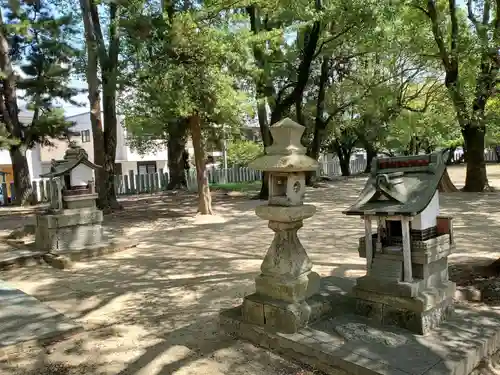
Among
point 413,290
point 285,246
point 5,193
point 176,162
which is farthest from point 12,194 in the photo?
point 413,290

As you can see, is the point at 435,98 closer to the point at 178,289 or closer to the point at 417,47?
the point at 417,47

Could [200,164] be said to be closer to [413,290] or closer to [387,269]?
[387,269]

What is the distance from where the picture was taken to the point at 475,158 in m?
16.9

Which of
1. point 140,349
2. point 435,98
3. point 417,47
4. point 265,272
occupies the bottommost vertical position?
point 140,349

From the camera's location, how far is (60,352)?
458 centimetres

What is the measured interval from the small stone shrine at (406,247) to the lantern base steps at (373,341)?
0.41ft

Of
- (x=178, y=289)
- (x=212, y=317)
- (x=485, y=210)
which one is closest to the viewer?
(x=212, y=317)

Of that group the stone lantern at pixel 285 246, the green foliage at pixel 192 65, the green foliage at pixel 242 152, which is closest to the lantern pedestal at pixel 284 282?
the stone lantern at pixel 285 246

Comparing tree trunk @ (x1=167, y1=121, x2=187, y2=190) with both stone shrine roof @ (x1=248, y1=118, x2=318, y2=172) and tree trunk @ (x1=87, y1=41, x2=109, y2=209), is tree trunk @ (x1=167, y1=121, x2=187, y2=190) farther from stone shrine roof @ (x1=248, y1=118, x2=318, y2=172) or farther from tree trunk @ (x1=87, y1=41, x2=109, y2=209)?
stone shrine roof @ (x1=248, y1=118, x2=318, y2=172)

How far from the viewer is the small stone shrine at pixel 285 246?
4473 mm

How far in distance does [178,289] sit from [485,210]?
10574 mm

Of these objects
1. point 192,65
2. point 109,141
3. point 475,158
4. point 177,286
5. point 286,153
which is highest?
point 192,65

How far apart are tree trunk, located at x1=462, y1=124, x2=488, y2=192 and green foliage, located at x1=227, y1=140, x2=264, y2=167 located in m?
15.8

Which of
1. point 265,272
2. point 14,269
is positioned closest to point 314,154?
point 14,269
